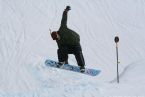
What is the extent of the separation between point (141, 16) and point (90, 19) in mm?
3131

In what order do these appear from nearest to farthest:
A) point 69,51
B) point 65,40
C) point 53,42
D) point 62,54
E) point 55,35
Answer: point 55,35 → point 65,40 → point 69,51 → point 62,54 → point 53,42

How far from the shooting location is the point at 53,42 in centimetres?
2366

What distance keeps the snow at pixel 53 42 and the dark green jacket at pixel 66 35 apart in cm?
367

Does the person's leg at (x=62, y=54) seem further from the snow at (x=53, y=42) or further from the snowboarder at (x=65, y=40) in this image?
the snow at (x=53, y=42)

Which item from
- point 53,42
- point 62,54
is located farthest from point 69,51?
point 53,42

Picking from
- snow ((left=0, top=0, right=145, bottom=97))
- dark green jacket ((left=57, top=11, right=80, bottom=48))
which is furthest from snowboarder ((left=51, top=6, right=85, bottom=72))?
snow ((left=0, top=0, right=145, bottom=97))

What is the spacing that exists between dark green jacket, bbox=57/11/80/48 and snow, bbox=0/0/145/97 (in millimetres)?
3675

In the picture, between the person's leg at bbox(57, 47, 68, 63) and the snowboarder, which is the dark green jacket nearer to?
the snowboarder

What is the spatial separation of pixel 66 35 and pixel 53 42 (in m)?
11.1

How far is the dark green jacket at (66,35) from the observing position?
12.5 metres

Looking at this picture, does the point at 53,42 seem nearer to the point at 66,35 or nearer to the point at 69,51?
the point at 69,51

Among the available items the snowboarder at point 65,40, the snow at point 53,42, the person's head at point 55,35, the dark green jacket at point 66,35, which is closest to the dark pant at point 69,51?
the snowboarder at point 65,40

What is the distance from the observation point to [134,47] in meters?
23.7

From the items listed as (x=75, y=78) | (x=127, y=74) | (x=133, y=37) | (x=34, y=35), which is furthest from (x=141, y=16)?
(x=127, y=74)
